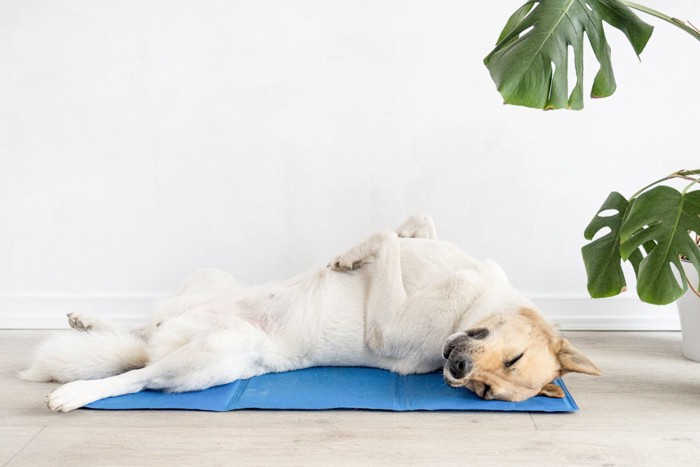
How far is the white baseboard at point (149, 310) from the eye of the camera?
3.52 metres

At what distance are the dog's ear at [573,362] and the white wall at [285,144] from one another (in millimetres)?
1086

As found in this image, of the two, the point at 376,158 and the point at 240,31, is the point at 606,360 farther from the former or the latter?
the point at 240,31

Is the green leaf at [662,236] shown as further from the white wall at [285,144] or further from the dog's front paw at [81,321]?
the dog's front paw at [81,321]

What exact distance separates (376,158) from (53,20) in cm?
162

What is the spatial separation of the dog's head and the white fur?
127 millimetres

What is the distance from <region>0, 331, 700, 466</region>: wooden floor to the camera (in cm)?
209

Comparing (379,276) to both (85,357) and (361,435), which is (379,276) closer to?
(361,435)

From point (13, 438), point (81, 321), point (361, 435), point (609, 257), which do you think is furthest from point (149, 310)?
point (609, 257)

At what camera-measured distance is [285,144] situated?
347 centimetres

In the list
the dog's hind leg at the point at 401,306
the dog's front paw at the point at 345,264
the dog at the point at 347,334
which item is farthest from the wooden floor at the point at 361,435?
the dog's front paw at the point at 345,264

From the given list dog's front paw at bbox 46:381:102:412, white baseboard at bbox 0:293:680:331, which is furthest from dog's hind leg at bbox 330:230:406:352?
white baseboard at bbox 0:293:680:331

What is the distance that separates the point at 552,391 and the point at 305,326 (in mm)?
909

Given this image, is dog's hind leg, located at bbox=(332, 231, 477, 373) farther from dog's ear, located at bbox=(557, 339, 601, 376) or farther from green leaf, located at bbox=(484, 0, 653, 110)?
green leaf, located at bbox=(484, 0, 653, 110)

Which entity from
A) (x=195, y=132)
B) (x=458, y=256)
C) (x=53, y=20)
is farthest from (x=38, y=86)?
(x=458, y=256)
